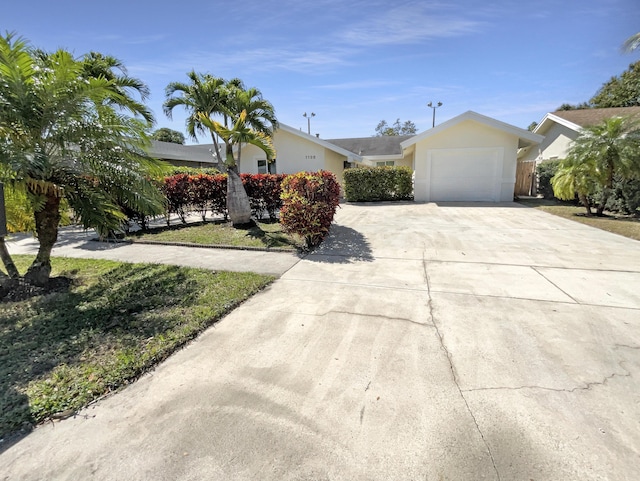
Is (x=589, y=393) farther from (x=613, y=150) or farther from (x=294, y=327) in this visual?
(x=613, y=150)

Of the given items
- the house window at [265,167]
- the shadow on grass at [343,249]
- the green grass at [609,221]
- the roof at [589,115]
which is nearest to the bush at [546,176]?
the roof at [589,115]

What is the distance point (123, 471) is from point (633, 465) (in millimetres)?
3001

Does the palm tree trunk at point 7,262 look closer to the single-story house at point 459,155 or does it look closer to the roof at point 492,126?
the single-story house at point 459,155

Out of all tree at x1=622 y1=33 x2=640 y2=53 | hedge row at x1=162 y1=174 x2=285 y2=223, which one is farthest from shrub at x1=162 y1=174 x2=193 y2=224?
tree at x1=622 y1=33 x2=640 y2=53

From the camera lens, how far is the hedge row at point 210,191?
10.1 meters

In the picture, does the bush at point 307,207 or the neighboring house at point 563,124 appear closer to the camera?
the bush at point 307,207

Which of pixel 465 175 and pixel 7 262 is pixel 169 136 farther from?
pixel 7 262

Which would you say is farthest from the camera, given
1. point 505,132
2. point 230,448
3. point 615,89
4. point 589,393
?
point 615,89

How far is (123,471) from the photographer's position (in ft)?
5.97

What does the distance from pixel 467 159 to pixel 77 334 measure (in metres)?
16.6

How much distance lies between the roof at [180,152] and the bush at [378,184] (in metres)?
12.5

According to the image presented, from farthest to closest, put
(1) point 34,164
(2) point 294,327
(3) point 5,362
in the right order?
(1) point 34,164 → (2) point 294,327 → (3) point 5,362

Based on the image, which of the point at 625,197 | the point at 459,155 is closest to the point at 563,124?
the point at 459,155

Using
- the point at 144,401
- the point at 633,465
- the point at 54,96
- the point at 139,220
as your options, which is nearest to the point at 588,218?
the point at 633,465
